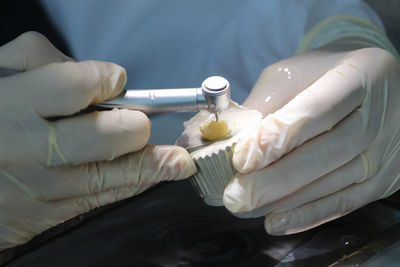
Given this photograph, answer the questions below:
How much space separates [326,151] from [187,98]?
0.55 meters

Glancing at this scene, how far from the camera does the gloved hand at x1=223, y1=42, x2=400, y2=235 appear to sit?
1556mm

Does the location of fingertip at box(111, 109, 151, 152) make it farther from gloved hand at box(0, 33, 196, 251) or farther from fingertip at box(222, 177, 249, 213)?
fingertip at box(222, 177, 249, 213)

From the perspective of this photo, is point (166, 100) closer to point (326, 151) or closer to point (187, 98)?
point (187, 98)

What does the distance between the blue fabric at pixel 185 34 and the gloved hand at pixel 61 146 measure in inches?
30.0

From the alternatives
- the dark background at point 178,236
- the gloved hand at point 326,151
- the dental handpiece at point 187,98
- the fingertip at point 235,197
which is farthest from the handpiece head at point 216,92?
the dark background at point 178,236

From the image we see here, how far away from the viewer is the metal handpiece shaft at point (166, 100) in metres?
A: 1.50

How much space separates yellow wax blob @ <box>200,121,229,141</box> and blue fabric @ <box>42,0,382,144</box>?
93cm

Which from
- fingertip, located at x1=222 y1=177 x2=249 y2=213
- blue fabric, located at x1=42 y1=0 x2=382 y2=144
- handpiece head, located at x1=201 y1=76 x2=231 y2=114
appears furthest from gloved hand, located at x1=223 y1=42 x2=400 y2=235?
blue fabric, located at x1=42 y1=0 x2=382 y2=144

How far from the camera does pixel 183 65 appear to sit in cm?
261

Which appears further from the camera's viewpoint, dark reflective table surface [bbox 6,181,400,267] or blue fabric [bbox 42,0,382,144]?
blue fabric [bbox 42,0,382,144]

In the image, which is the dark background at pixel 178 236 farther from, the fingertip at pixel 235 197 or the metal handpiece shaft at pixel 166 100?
the metal handpiece shaft at pixel 166 100

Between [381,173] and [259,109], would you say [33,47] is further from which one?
[381,173]

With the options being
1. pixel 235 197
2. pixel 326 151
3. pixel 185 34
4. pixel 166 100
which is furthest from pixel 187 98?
pixel 185 34

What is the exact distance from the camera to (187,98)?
1.50 meters
